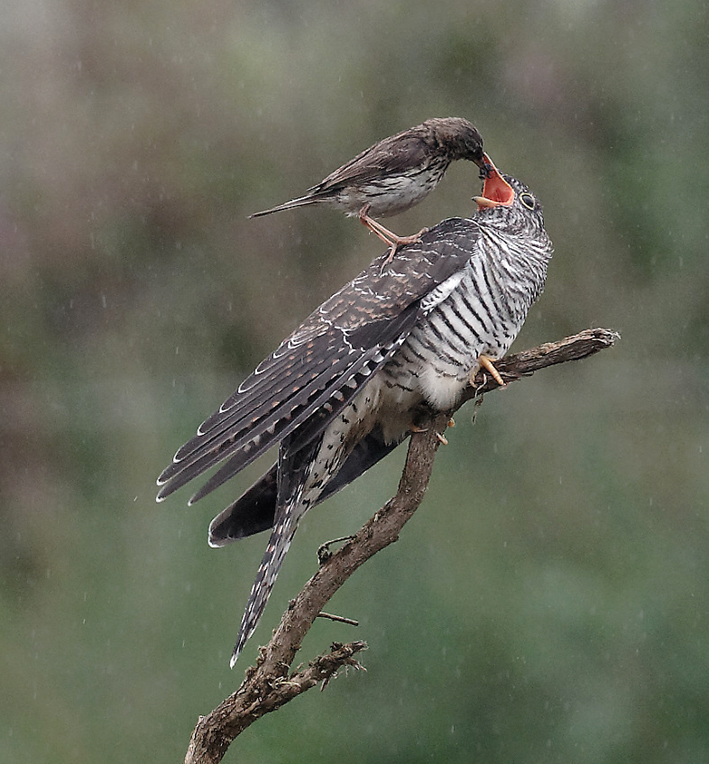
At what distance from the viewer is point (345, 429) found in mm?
1334

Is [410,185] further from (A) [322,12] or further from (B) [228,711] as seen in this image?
(A) [322,12]

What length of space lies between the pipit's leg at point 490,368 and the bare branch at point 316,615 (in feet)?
0.06

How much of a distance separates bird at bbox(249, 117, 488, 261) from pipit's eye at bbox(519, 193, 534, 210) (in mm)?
223

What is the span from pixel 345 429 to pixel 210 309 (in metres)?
1.44

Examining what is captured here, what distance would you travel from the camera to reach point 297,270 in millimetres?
2670

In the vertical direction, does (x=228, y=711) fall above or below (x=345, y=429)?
below

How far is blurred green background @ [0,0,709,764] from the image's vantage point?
8.29 feet

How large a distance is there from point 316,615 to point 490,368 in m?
0.42

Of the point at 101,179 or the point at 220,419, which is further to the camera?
the point at 101,179

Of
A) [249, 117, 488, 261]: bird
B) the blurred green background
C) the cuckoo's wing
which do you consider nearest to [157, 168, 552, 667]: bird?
the cuckoo's wing

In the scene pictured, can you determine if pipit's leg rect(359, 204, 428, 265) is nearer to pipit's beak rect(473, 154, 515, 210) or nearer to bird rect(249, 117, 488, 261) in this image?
bird rect(249, 117, 488, 261)

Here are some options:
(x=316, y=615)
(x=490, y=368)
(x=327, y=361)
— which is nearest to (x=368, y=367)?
(x=327, y=361)

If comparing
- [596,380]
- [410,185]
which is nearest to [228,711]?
[410,185]

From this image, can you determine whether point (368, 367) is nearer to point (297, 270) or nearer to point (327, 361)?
point (327, 361)
